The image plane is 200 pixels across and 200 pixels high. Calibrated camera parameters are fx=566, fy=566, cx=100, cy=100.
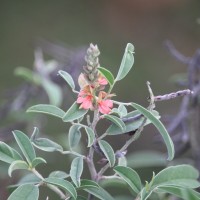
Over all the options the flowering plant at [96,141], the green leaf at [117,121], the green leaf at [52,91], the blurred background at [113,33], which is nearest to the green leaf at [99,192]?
→ the flowering plant at [96,141]

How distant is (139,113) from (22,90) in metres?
0.73

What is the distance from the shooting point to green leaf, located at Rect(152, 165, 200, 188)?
0.84 meters

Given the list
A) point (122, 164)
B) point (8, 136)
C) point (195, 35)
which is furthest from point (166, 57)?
point (122, 164)

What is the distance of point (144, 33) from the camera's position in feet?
7.81

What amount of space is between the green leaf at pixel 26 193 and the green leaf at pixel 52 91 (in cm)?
48

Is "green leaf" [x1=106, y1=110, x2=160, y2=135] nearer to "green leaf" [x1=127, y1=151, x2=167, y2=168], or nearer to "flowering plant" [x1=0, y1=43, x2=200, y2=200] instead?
"flowering plant" [x1=0, y1=43, x2=200, y2=200]

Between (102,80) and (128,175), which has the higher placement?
(102,80)

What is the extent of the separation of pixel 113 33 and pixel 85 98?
1.59 m

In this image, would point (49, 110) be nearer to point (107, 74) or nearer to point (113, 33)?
point (107, 74)

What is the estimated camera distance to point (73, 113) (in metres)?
0.79

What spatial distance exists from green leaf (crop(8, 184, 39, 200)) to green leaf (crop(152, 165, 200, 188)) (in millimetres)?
174

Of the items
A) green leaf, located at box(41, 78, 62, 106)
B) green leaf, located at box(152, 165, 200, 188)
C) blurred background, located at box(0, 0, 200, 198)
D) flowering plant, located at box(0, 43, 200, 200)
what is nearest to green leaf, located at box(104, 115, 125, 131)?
flowering plant, located at box(0, 43, 200, 200)

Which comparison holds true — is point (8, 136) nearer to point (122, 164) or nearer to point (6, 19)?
point (122, 164)

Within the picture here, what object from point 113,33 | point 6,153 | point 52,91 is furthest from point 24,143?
point 113,33
